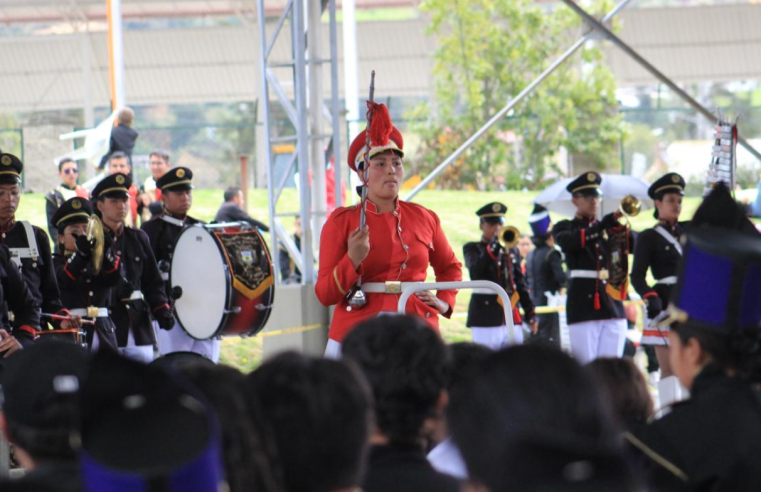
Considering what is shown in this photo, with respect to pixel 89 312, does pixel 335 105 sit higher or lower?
higher

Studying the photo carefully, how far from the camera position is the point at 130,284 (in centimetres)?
729

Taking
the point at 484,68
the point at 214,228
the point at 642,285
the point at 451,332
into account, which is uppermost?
the point at 484,68

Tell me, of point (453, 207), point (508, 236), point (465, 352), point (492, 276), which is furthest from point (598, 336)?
point (453, 207)

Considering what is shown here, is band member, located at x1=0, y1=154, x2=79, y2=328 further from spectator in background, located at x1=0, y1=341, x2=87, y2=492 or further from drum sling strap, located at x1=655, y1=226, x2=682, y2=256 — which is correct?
spectator in background, located at x1=0, y1=341, x2=87, y2=492

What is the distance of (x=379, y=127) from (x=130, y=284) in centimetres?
277

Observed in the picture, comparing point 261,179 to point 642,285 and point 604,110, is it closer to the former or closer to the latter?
point 604,110

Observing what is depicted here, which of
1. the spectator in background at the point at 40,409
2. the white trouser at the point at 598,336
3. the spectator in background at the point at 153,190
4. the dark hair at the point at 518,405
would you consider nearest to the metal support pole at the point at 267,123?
the spectator in background at the point at 153,190

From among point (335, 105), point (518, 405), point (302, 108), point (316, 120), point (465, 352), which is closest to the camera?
point (518, 405)

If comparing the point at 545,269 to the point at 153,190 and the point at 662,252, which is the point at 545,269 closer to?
the point at 662,252

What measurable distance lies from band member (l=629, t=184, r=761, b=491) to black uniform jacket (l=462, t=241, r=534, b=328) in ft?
23.5

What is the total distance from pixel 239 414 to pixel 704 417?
118 centimetres

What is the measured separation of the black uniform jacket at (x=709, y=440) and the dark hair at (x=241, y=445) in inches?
41.5

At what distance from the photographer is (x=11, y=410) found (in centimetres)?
205

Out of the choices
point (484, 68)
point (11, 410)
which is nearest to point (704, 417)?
point (11, 410)
